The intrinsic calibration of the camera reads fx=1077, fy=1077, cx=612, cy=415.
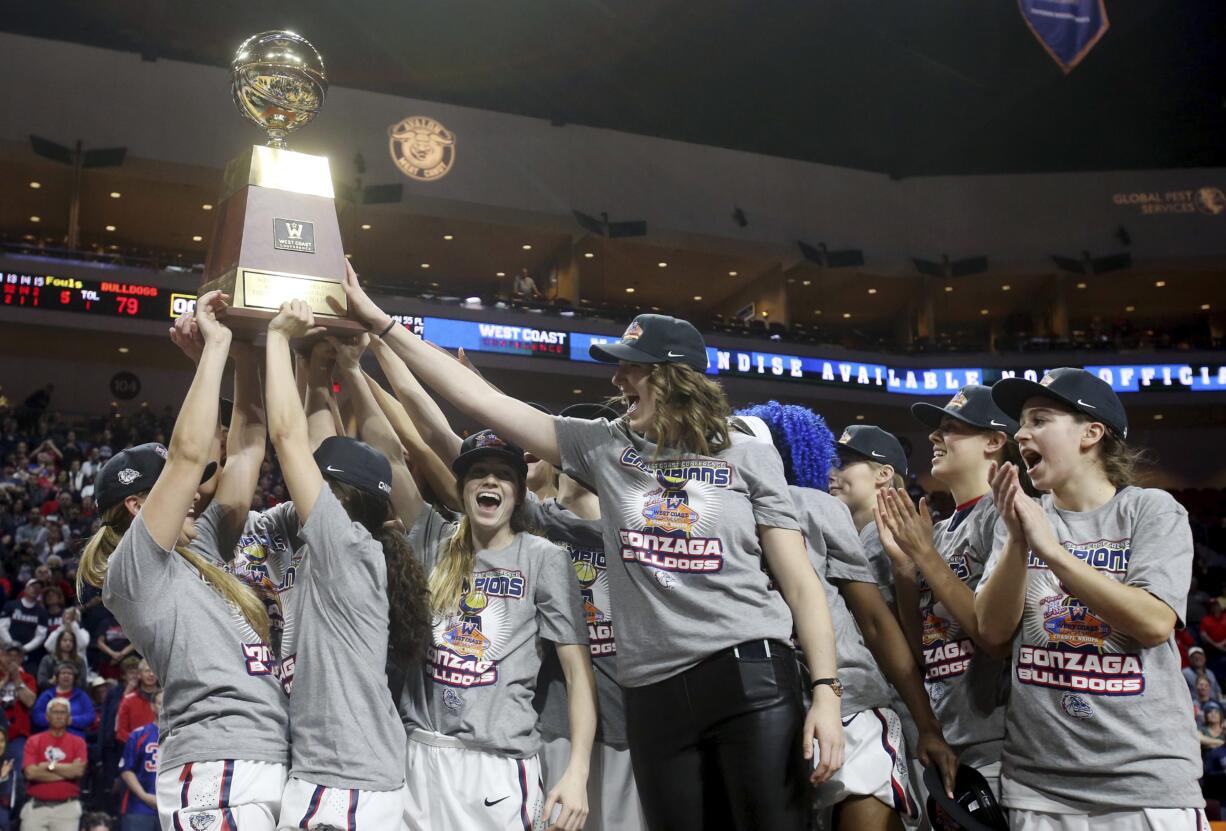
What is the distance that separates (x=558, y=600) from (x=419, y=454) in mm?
782

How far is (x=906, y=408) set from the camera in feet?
87.6

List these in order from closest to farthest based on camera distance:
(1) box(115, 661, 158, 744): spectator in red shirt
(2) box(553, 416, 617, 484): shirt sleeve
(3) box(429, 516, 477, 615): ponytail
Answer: (2) box(553, 416, 617, 484): shirt sleeve < (3) box(429, 516, 477, 615): ponytail < (1) box(115, 661, 158, 744): spectator in red shirt

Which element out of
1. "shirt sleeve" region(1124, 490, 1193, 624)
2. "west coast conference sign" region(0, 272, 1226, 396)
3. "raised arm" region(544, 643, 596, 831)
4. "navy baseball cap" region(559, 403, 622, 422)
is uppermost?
"west coast conference sign" region(0, 272, 1226, 396)

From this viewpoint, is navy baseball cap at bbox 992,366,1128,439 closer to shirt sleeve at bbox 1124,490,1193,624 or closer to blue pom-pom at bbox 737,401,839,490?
shirt sleeve at bbox 1124,490,1193,624

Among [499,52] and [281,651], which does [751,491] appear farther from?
[499,52]

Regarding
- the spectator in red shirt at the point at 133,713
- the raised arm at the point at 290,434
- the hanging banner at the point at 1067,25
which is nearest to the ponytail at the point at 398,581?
the raised arm at the point at 290,434

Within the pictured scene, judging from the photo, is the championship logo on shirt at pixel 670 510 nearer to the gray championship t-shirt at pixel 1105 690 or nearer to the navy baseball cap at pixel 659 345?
the navy baseball cap at pixel 659 345

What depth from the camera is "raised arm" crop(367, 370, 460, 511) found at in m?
3.43

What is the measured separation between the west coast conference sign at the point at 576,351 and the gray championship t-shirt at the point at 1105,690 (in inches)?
676

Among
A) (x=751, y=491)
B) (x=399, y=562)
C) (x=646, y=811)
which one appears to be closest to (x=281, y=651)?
(x=399, y=562)

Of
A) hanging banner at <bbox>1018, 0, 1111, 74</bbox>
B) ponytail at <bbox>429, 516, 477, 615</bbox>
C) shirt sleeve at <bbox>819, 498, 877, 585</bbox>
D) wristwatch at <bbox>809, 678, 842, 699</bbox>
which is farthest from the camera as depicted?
hanging banner at <bbox>1018, 0, 1111, 74</bbox>

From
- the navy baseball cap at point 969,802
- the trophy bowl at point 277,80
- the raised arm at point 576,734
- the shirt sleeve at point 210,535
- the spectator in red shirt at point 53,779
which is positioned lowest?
the spectator in red shirt at point 53,779

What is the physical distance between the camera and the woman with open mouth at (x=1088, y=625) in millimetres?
2393

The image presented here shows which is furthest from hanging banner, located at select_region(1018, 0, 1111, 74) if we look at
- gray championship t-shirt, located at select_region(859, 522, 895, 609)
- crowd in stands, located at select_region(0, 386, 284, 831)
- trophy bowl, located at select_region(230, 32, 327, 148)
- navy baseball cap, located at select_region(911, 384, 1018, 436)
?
trophy bowl, located at select_region(230, 32, 327, 148)
